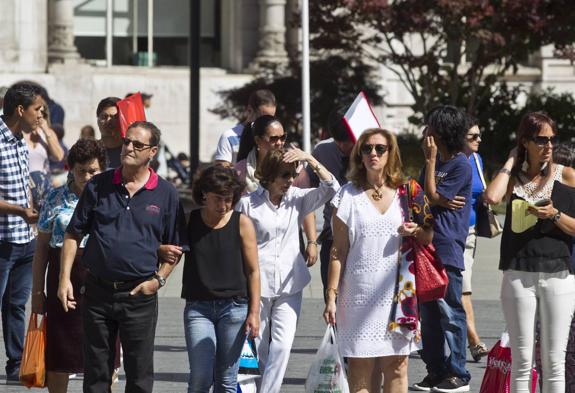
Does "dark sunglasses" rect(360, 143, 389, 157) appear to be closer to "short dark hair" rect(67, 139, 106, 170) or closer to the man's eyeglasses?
"short dark hair" rect(67, 139, 106, 170)

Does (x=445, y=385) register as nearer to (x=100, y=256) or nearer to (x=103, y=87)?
(x=100, y=256)

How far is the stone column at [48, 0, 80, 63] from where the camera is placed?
93.2 ft

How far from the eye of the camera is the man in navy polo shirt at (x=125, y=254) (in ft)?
24.2

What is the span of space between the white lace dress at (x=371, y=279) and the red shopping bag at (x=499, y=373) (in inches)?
30.7

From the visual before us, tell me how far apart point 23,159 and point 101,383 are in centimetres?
257

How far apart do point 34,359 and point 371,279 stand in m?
2.01

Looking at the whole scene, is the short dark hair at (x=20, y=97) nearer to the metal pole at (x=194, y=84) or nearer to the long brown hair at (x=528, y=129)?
the long brown hair at (x=528, y=129)

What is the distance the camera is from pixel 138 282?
742cm

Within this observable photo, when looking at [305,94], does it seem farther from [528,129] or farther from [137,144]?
[137,144]

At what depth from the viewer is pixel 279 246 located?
328 inches

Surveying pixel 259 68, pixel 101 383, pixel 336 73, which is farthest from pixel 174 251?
pixel 259 68

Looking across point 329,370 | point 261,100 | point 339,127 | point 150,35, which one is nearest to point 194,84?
point 150,35

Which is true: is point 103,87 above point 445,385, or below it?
above

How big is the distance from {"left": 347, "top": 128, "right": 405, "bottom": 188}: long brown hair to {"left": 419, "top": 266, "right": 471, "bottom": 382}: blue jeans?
6.01ft
